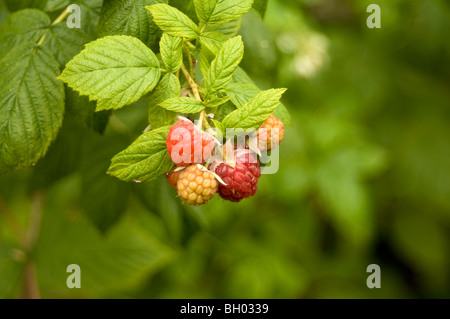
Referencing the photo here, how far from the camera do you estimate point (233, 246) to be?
2.08 m

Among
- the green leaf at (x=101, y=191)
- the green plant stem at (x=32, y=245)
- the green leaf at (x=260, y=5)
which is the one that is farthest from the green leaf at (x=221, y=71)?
the green plant stem at (x=32, y=245)

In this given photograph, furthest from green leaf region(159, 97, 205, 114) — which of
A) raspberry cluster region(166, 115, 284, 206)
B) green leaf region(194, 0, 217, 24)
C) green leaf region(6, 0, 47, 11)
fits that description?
green leaf region(6, 0, 47, 11)

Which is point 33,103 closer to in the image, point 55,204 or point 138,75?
point 138,75

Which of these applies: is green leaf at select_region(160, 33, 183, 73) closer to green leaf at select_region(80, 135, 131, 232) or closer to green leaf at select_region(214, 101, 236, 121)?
green leaf at select_region(214, 101, 236, 121)

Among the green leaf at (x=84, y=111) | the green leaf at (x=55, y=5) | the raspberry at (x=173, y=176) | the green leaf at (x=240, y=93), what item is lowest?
the raspberry at (x=173, y=176)

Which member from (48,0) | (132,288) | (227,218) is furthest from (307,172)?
(48,0)

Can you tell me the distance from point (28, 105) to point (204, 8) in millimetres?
371

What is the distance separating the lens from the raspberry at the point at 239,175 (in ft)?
1.92

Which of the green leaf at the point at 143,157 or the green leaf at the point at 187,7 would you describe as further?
the green leaf at the point at 187,7

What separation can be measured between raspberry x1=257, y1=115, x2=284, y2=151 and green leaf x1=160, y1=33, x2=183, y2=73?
154 millimetres

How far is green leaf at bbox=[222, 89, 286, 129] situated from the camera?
576mm

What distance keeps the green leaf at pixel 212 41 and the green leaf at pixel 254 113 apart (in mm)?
114

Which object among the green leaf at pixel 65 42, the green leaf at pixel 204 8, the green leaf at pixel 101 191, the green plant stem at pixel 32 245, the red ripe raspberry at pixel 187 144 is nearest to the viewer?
the red ripe raspberry at pixel 187 144

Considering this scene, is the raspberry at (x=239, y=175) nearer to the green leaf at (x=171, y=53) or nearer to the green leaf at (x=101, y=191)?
the green leaf at (x=171, y=53)
